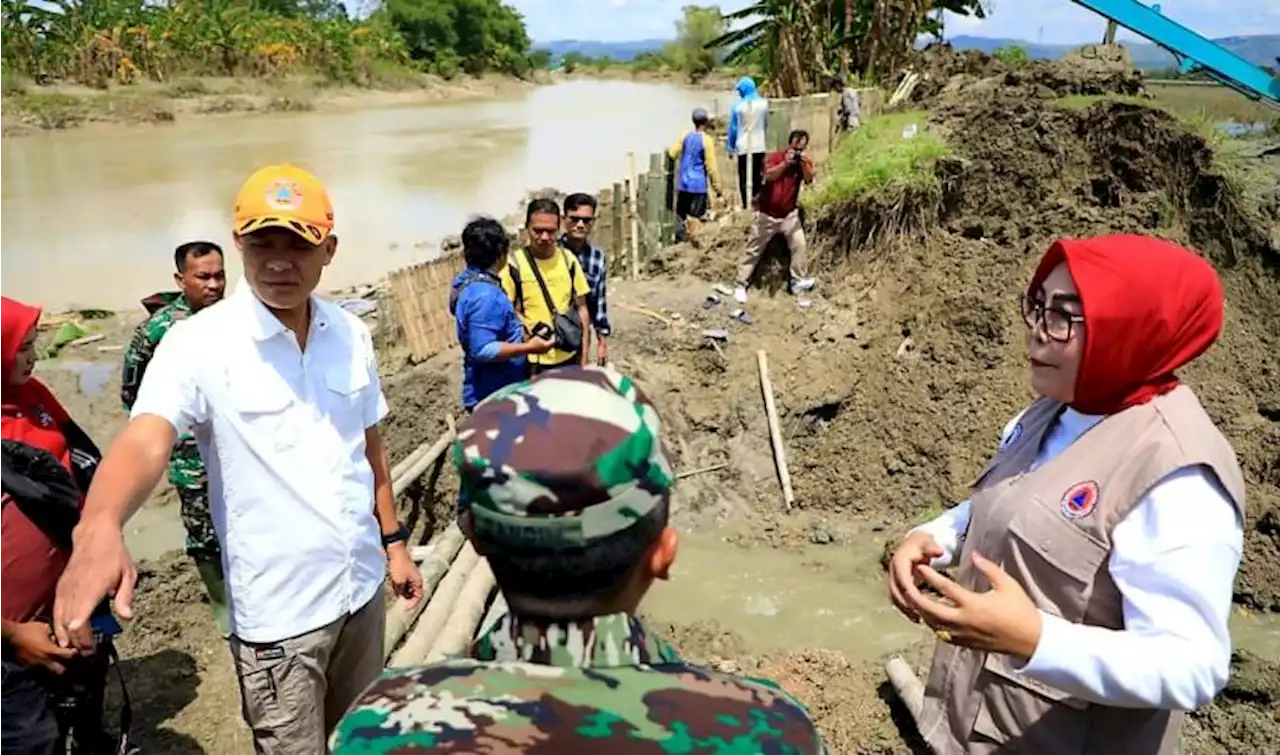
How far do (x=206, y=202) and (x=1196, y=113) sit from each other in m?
18.8

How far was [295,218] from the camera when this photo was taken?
220 centimetres

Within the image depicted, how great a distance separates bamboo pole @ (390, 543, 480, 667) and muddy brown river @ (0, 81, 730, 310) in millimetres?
10311

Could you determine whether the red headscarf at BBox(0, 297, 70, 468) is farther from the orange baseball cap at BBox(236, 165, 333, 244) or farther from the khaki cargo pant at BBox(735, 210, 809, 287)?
the khaki cargo pant at BBox(735, 210, 809, 287)

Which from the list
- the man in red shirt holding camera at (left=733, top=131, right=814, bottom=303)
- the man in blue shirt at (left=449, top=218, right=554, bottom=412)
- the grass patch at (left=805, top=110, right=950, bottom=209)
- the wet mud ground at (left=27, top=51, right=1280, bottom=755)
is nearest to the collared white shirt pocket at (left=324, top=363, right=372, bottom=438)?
the man in blue shirt at (left=449, top=218, right=554, bottom=412)

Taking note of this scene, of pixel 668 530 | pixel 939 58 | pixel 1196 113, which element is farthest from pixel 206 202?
pixel 668 530

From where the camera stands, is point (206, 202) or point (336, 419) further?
point (206, 202)

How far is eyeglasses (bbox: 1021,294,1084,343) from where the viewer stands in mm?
1737

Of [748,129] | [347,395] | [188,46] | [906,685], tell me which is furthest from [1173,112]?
[188,46]

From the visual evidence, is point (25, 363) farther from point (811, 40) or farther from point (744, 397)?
point (811, 40)

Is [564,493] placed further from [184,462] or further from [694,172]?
[694,172]

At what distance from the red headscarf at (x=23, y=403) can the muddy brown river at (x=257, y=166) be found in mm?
11196

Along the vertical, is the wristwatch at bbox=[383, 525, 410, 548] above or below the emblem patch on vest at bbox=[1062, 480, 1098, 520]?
below

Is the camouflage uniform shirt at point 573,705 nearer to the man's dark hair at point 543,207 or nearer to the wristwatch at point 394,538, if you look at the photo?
the wristwatch at point 394,538

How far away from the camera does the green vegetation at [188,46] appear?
1307 inches
